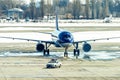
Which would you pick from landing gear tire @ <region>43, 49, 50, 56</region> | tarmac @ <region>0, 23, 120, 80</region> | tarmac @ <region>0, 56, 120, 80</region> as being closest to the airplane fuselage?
tarmac @ <region>0, 23, 120, 80</region>

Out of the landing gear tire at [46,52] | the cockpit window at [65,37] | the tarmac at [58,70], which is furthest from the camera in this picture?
the landing gear tire at [46,52]

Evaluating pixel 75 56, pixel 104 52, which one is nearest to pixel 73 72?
pixel 75 56

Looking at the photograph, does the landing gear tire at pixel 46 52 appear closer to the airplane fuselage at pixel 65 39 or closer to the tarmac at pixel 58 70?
the airplane fuselage at pixel 65 39

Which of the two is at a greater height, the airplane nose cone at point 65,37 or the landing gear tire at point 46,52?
the airplane nose cone at point 65,37

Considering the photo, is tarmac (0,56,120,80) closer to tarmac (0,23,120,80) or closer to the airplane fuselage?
tarmac (0,23,120,80)

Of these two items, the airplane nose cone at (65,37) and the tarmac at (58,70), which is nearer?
the tarmac at (58,70)

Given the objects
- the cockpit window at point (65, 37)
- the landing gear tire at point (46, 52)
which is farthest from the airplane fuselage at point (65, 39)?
the landing gear tire at point (46, 52)

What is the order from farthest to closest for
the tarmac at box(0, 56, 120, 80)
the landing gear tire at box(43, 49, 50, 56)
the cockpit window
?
1. the landing gear tire at box(43, 49, 50, 56)
2. the cockpit window
3. the tarmac at box(0, 56, 120, 80)

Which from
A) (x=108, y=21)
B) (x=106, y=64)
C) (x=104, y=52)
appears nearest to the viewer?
(x=106, y=64)

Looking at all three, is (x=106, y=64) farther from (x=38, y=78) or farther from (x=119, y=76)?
(x=38, y=78)

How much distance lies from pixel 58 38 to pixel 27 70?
14742mm

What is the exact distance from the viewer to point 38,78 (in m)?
46.1

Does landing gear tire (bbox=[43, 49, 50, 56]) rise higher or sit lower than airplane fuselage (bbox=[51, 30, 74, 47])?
lower

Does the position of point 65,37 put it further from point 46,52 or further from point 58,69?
point 58,69
